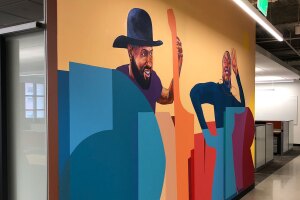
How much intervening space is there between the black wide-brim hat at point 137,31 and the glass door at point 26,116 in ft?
2.41

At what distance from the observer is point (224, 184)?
14.9 feet

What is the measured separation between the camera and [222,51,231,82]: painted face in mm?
4651

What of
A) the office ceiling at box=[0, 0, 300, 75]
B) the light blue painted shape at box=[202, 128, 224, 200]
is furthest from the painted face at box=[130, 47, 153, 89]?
the light blue painted shape at box=[202, 128, 224, 200]

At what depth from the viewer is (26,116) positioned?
2.10 metres

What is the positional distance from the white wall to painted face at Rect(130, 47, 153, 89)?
473 inches

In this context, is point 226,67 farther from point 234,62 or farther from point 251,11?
point 251,11

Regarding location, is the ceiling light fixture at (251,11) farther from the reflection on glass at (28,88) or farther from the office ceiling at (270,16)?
the reflection on glass at (28,88)

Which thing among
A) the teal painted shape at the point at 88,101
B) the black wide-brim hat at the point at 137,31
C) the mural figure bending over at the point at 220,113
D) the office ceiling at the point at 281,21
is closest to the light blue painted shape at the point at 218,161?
the mural figure bending over at the point at 220,113

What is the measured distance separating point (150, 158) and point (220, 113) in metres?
1.87

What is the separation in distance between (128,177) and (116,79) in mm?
874

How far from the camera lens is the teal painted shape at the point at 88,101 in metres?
2.19

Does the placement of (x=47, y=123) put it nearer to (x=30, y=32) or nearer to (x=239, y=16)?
(x=30, y=32)

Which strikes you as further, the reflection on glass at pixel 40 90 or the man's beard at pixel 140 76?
the man's beard at pixel 140 76

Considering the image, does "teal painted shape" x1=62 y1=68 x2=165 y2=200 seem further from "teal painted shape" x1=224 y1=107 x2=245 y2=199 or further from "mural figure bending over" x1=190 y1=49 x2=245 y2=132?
"teal painted shape" x1=224 y1=107 x2=245 y2=199
